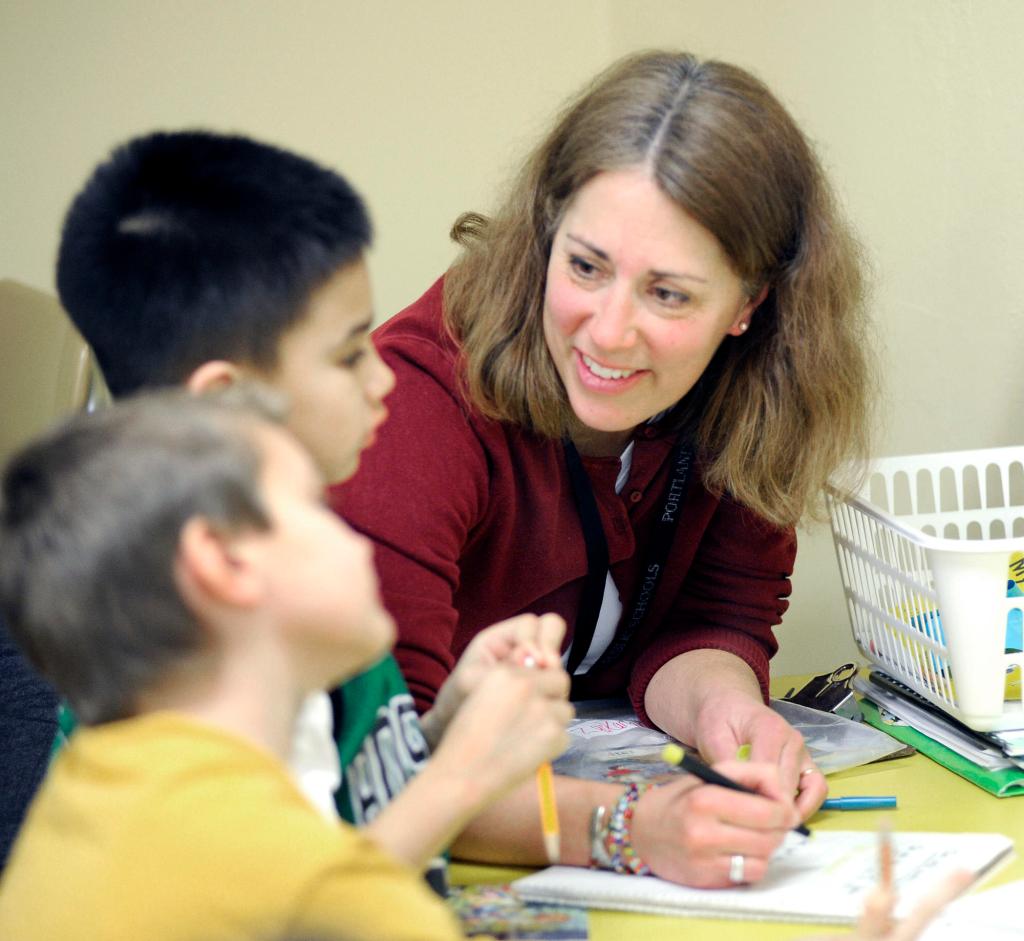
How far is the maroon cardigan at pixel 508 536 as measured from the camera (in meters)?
1.21

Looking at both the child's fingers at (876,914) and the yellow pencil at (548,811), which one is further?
the yellow pencil at (548,811)

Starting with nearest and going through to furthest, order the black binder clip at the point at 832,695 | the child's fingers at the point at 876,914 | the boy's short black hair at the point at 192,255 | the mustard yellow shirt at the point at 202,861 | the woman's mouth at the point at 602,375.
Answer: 1. the mustard yellow shirt at the point at 202,861
2. the child's fingers at the point at 876,914
3. the boy's short black hair at the point at 192,255
4. the woman's mouth at the point at 602,375
5. the black binder clip at the point at 832,695

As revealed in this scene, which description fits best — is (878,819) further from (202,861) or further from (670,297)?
(202,861)

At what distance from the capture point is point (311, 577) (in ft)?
2.18

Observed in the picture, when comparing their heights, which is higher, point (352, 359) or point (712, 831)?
point (352, 359)

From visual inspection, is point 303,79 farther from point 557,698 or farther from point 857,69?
point 557,698

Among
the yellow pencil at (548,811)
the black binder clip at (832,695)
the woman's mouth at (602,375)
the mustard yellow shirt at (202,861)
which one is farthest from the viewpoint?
the black binder clip at (832,695)

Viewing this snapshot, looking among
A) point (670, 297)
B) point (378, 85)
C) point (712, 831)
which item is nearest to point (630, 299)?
point (670, 297)

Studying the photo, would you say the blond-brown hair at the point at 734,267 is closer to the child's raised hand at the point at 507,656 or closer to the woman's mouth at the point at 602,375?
the woman's mouth at the point at 602,375

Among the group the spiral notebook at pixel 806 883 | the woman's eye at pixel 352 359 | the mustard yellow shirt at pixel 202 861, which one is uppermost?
the woman's eye at pixel 352 359

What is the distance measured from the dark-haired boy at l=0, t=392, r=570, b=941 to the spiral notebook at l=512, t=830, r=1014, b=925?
0.43m

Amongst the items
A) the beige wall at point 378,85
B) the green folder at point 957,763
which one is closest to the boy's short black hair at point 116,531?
the green folder at point 957,763

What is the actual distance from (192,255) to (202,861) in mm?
434

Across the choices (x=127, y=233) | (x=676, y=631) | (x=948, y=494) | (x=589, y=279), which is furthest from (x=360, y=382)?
(x=948, y=494)
